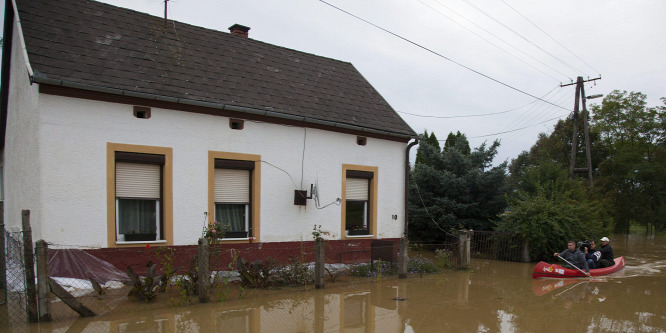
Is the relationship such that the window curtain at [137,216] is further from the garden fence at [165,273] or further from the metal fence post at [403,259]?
the metal fence post at [403,259]

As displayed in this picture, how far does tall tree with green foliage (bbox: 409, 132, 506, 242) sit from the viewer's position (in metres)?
19.4

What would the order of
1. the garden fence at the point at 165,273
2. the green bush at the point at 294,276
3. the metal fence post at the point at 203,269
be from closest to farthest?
the garden fence at the point at 165,273 → the metal fence post at the point at 203,269 → the green bush at the point at 294,276

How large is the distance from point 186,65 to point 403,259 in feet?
24.1

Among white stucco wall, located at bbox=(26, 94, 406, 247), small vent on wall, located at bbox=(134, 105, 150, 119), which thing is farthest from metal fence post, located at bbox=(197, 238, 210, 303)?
small vent on wall, located at bbox=(134, 105, 150, 119)

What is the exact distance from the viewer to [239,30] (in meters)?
15.9

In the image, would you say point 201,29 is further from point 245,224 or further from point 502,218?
point 502,218

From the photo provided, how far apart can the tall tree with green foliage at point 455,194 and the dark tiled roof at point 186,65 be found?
17.0 ft

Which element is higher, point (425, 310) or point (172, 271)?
point (172, 271)

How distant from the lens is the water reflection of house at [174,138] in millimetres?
9906

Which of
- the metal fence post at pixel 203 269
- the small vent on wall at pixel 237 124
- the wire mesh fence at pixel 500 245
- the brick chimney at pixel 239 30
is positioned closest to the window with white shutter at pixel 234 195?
the small vent on wall at pixel 237 124

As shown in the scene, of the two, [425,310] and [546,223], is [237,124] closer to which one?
[425,310]

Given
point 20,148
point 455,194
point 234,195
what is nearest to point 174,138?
point 234,195

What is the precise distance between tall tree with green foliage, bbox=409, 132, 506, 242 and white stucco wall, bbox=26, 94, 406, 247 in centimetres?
484

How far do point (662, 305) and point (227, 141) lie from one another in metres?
10.2
